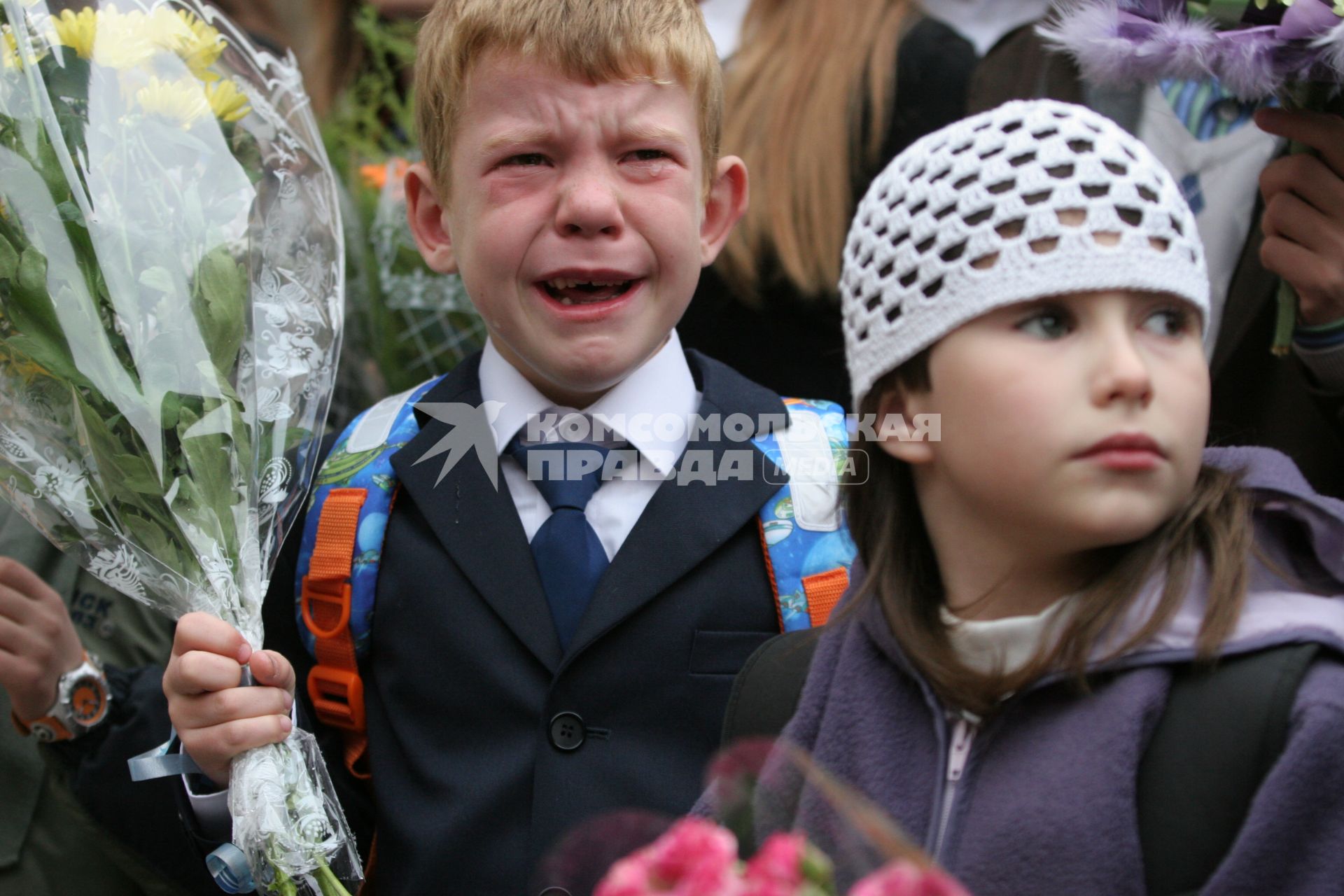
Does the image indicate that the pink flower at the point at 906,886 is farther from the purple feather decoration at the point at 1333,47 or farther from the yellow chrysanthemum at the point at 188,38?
the yellow chrysanthemum at the point at 188,38

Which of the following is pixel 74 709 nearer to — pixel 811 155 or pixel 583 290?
pixel 583 290

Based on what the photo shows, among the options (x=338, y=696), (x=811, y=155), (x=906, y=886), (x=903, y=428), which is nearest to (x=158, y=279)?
(x=338, y=696)

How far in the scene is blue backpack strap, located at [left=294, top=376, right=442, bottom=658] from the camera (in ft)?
6.80

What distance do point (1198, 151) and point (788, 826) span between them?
1832 mm

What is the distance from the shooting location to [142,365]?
1.92 metres

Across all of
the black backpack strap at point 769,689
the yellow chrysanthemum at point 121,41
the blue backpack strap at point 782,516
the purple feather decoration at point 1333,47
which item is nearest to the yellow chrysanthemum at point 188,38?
the yellow chrysanthemum at point 121,41

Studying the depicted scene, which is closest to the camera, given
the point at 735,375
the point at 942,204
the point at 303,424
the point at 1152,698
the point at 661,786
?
the point at 1152,698

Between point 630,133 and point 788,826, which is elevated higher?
point 630,133

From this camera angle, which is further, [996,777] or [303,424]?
[303,424]

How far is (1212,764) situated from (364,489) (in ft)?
4.37

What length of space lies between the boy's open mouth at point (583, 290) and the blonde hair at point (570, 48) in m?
0.28

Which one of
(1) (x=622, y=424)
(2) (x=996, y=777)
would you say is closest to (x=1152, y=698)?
(2) (x=996, y=777)

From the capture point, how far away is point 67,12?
6.63 ft

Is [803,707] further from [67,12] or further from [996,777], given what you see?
[67,12]
